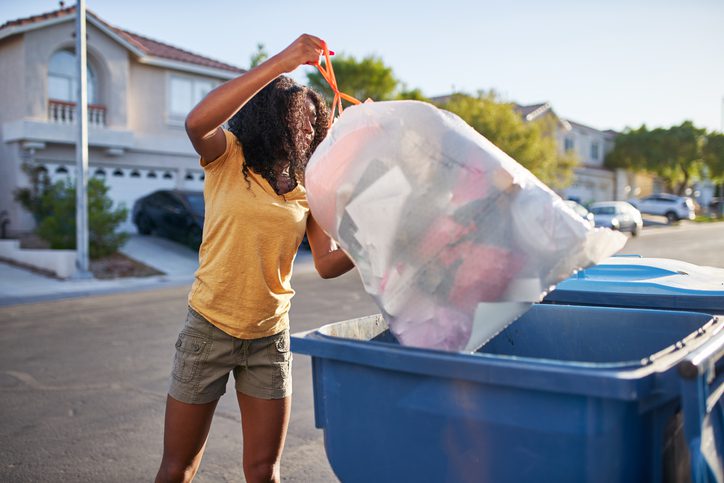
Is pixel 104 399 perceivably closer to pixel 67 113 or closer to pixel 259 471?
pixel 259 471

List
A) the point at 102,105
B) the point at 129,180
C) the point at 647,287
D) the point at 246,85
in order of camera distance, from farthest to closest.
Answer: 1. the point at 129,180
2. the point at 102,105
3. the point at 647,287
4. the point at 246,85

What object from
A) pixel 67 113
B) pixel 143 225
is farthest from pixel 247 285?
pixel 67 113

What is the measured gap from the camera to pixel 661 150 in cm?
4397

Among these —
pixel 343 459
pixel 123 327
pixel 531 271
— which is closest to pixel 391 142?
pixel 531 271

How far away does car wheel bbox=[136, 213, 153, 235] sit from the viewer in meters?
17.2

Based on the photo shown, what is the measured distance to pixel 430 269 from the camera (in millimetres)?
1742

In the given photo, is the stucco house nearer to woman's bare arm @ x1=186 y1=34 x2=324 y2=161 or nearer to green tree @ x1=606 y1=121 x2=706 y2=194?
green tree @ x1=606 y1=121 x2=706 y2=194

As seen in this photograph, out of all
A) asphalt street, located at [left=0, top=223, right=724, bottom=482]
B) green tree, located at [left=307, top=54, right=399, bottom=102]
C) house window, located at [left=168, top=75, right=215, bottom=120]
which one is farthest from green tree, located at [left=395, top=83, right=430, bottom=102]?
asphalt street, located at [left=0, top=223, right=724, bottom=482]

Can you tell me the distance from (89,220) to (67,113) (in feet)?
18.8

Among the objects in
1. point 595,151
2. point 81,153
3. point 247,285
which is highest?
point 595,151

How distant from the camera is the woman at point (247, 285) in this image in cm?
232

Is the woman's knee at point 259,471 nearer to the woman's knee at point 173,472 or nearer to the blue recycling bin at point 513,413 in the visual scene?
the woman's knee at point 173,472

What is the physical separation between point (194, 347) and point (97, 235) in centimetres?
1241

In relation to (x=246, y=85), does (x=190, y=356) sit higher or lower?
lower
